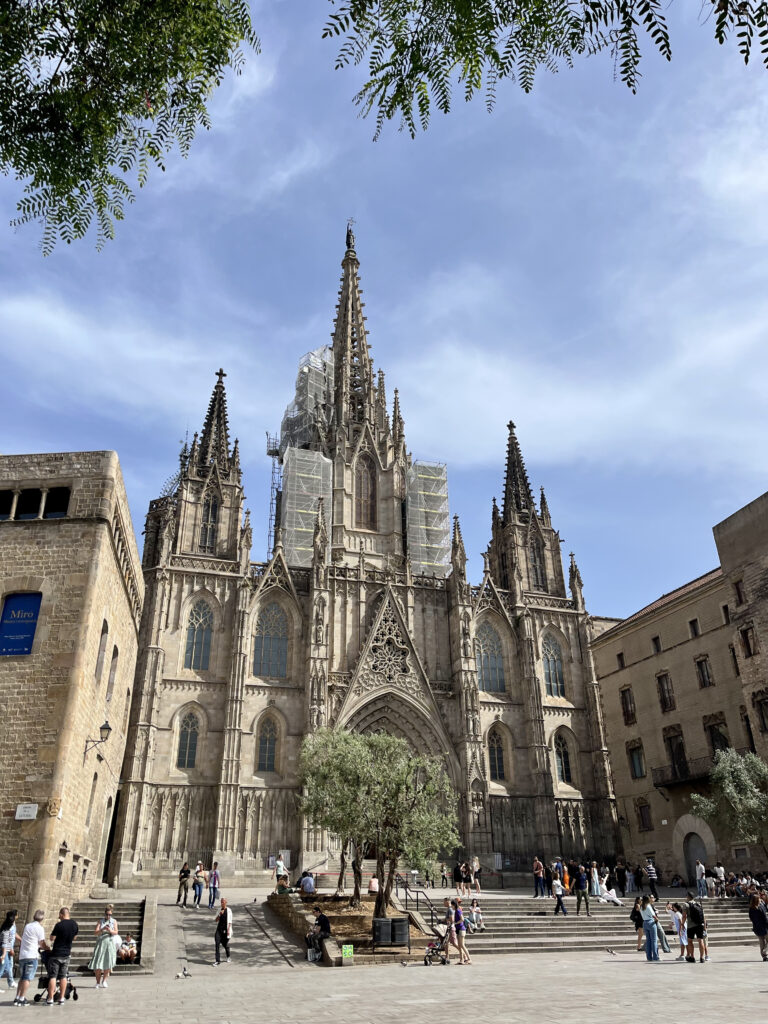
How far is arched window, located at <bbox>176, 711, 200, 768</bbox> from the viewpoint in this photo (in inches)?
1340

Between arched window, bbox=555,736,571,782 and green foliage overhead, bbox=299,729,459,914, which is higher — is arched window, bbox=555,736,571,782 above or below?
→ above

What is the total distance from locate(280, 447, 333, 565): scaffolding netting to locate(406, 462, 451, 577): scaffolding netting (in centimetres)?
562

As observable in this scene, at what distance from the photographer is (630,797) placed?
3825 cm

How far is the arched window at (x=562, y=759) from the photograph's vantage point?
39.4 metres

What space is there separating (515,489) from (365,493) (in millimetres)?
9349

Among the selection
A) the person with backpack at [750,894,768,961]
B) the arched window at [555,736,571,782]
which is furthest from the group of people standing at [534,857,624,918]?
the person with backpack at [750,894,768,961]

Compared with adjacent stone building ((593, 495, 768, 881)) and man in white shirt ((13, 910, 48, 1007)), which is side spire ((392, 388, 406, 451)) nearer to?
adjacent stone building ((593, 495, 768, 881))

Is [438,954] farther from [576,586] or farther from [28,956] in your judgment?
[576,586]

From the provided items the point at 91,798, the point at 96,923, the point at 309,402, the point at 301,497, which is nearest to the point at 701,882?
the point at 96,923

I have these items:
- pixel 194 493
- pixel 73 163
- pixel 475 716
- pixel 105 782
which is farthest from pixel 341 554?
pixel 73 163

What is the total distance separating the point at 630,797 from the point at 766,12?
1562 inches

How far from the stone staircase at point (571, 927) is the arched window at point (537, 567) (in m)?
21.2

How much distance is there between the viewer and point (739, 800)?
2698 cm

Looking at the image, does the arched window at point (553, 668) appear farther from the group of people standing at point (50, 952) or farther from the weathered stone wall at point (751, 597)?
the group of people standing at point (50, 952)
